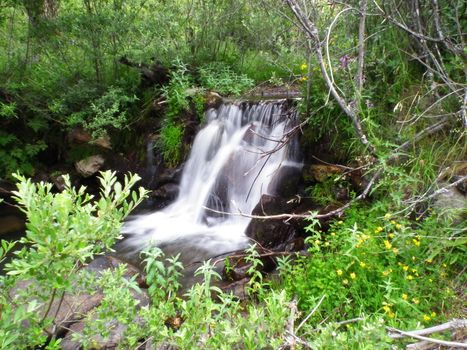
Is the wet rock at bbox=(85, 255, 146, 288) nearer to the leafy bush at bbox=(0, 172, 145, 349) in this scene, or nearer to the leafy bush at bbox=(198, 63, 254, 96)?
the leafy bush at bbox=(0, 172, 145, 349)

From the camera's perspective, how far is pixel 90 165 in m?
7.12

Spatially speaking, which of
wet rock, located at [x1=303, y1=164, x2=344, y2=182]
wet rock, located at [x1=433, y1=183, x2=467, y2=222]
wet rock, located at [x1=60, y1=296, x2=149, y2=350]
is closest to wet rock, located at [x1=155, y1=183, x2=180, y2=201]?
wet rock, located at [x1=303, y1=164, x2=344, y2=182]

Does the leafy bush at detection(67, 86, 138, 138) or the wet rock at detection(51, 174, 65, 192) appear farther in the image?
the wet rock at detection(51, 174, 65, 192)

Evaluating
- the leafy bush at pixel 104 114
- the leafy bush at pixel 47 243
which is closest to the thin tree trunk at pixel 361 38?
the leafy bush at pixel 47 243

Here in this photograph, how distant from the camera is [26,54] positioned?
274 inches

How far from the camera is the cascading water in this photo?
5.06 metres

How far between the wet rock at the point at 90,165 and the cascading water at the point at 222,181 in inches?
64.6

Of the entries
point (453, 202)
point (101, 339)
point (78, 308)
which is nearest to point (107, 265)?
point (78, 308)

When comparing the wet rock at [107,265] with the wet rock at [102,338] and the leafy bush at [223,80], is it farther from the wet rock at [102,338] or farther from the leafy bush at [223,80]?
the leafy bush at [223,80]

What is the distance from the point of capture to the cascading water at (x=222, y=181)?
5062 mm

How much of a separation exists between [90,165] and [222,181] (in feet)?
9.47

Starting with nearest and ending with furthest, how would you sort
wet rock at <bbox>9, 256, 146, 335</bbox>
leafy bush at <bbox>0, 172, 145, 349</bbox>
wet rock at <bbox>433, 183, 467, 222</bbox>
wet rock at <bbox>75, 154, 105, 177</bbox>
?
leafy bush at <bbox>0, 172, 145, 349</bbox>, wet rock at <bbox>9, 256, 146, 335</bbox>, wet rock at <bbox>433, 183, 467, 222</bbox>, wet rock at <bbox>75, 154, 105, 177</bbox>

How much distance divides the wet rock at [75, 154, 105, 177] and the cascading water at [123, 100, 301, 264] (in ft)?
5.39

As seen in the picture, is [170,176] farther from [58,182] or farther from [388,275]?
[388,275]
